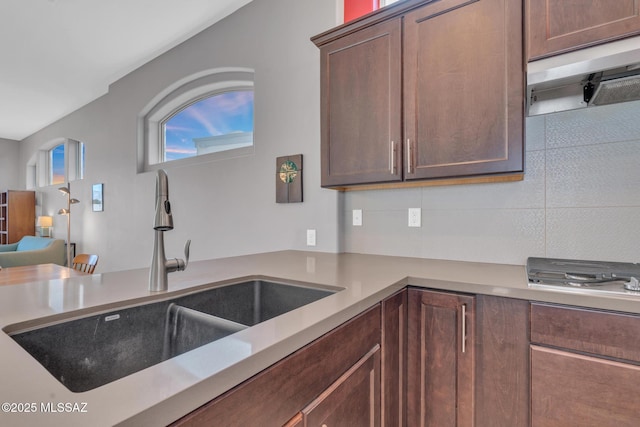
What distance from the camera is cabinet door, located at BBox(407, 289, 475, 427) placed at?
3.82 ft

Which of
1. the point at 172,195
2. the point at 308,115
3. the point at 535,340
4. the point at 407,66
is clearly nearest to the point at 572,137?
the point at 407,66

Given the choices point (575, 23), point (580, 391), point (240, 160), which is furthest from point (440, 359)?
point (240, 160)

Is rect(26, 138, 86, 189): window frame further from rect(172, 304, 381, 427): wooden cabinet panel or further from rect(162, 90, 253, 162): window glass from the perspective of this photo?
rect(172, 304, 381, 427): wooden cabinet panel

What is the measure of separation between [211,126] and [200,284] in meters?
2.46

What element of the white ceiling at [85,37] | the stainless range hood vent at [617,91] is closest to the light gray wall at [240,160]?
the white ceiling at [85,37]

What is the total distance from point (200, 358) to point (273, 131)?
205 cm

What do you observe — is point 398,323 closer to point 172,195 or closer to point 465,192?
point 465,192

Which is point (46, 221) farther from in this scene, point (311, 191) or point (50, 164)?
point (311, 191)

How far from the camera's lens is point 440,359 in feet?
3.98

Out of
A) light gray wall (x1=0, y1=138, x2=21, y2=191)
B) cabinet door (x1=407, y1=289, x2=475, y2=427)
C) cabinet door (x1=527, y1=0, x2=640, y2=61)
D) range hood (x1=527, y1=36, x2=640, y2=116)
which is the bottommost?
cabinet door (x1=407, y1=289, x2=475, y2=427)

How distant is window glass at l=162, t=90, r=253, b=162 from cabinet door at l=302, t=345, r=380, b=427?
88.1 inches

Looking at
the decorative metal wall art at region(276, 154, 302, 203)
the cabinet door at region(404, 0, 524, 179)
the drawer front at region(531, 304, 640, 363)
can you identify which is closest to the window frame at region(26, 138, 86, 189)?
the decorative metal wall art at region(276, 154, 302, 203)

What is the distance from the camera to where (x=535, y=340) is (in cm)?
104

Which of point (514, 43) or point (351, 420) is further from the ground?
point (514, 43)
